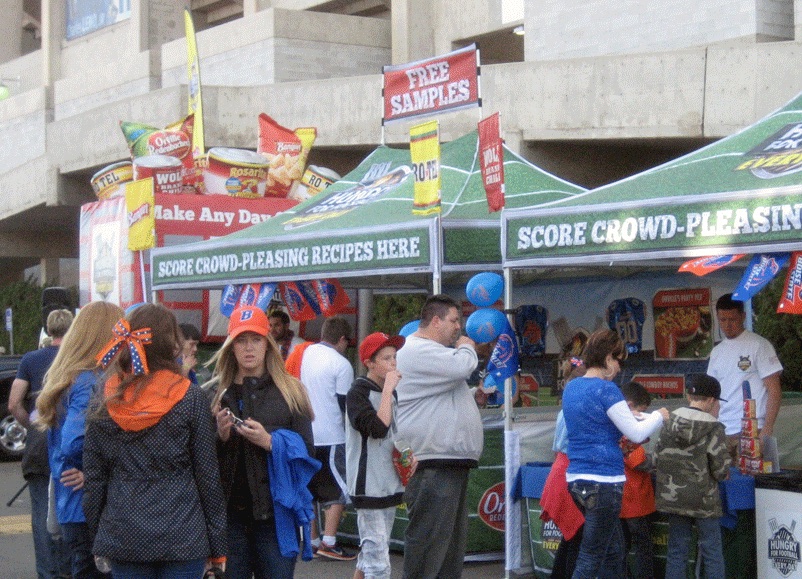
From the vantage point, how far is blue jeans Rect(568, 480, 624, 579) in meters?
6.52

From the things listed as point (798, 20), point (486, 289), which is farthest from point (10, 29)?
point (486, 289)

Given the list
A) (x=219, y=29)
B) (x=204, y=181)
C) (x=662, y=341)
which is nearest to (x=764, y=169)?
(x=662, y=341)

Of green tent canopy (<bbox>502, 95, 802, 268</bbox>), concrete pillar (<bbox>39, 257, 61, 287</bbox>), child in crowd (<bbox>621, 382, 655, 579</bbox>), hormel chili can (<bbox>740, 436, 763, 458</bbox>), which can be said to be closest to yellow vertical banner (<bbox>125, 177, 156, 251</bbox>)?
green tent canopy (<bbox>502, 95, 802, 268</bbox>)

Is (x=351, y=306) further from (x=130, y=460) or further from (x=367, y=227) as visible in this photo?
(x=130, y=460)

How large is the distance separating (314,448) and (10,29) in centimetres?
3834

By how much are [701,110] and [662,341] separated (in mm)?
5285

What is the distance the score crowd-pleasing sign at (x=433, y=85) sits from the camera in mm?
9062

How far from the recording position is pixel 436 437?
262 inches

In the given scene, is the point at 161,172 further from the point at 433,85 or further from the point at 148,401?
the point at 148,401

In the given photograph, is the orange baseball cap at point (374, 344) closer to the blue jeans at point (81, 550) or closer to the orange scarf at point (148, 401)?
the blue jeans at point (81, 550)

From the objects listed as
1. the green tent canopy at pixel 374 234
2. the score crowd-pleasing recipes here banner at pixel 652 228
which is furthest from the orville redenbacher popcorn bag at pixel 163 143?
the score crowd-pleasing recipes here banner at pixel 652 228

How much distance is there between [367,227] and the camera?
8.93 meters

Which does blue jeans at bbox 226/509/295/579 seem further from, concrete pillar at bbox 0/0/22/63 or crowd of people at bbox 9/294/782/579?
concrete pillar at bbox 0/0/22/63

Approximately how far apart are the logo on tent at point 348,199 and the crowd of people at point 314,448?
1.28 m
